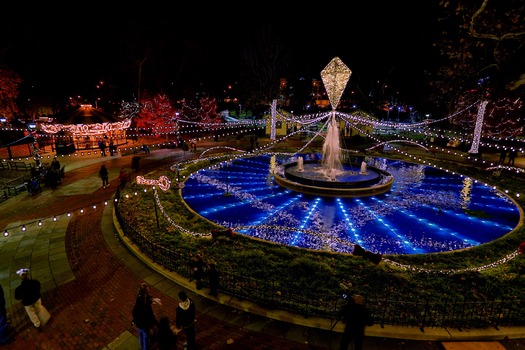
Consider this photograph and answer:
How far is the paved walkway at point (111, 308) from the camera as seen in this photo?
6.91 metres

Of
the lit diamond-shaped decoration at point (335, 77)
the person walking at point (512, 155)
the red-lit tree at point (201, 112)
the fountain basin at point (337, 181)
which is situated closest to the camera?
the fountain basin at point (337, 181)

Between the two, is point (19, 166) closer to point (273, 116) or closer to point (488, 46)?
point (273, 116)

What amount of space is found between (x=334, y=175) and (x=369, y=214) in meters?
5.34

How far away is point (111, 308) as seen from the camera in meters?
8.07

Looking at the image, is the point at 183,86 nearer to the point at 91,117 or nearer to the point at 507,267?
the point at 91,117

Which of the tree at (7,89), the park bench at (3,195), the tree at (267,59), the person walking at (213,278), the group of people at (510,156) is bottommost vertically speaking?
the park bench at (3,195)

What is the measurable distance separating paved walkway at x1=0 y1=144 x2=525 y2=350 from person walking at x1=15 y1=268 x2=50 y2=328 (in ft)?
0.89

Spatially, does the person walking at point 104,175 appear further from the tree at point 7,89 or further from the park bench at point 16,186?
the tree at point 7,89

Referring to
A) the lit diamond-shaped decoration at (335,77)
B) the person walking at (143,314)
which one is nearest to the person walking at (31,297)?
the person walking at (143,314)

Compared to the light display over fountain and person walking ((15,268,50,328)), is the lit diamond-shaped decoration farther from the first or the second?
person walking ((15,268,50,328))

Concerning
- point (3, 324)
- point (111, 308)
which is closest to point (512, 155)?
point (111, 308)

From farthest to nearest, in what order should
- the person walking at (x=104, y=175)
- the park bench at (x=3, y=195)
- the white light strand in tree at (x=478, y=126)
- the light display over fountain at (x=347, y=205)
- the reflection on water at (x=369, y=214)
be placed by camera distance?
the white light strand in tree at (x=478, y=126)
the person walking at (x=104, y=175)
the park bench at (x=3, y=195)
the light display over fountain at (x=347, y=205)
the reflection on water at (x=369, y=214)

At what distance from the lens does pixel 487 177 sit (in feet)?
70.5

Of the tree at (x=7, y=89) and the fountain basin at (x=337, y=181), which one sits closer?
the fountain basin at (x=337, y=181)
